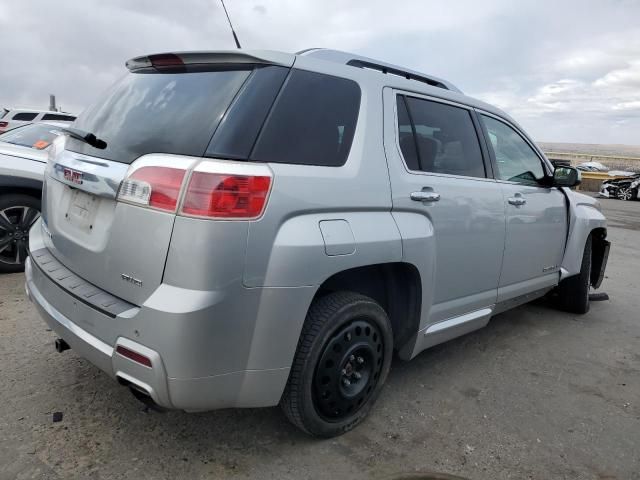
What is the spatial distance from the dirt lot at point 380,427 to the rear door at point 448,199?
55 cm

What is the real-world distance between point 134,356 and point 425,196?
1660 mm

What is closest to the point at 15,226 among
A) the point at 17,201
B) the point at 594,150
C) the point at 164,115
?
the point at 17,201

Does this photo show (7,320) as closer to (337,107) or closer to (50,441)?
(50,441)

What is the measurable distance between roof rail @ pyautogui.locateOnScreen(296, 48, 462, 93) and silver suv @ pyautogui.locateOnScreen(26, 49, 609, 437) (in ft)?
0.06

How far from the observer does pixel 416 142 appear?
2818 mm

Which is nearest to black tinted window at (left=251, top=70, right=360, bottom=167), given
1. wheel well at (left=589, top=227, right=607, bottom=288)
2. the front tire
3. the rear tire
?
the front tire

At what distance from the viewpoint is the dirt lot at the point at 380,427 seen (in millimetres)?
2311

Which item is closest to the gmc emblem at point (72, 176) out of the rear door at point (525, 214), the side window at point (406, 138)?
the side window at point (406, 138)

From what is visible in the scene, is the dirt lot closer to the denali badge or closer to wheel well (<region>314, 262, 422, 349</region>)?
wheel well (<region>314, 262, 422, 349</region>)

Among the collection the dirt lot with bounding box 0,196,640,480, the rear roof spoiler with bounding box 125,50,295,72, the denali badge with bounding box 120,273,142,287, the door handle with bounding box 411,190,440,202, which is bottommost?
the dirt lot with bounding box 0,196,640,480

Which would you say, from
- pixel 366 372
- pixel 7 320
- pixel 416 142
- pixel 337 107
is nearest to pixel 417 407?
pixel 366 372

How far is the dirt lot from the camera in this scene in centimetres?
231

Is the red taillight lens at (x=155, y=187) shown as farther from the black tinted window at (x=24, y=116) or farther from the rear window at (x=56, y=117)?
the black tinted window at (x=24, y=116)

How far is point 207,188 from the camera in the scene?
1.89 m
